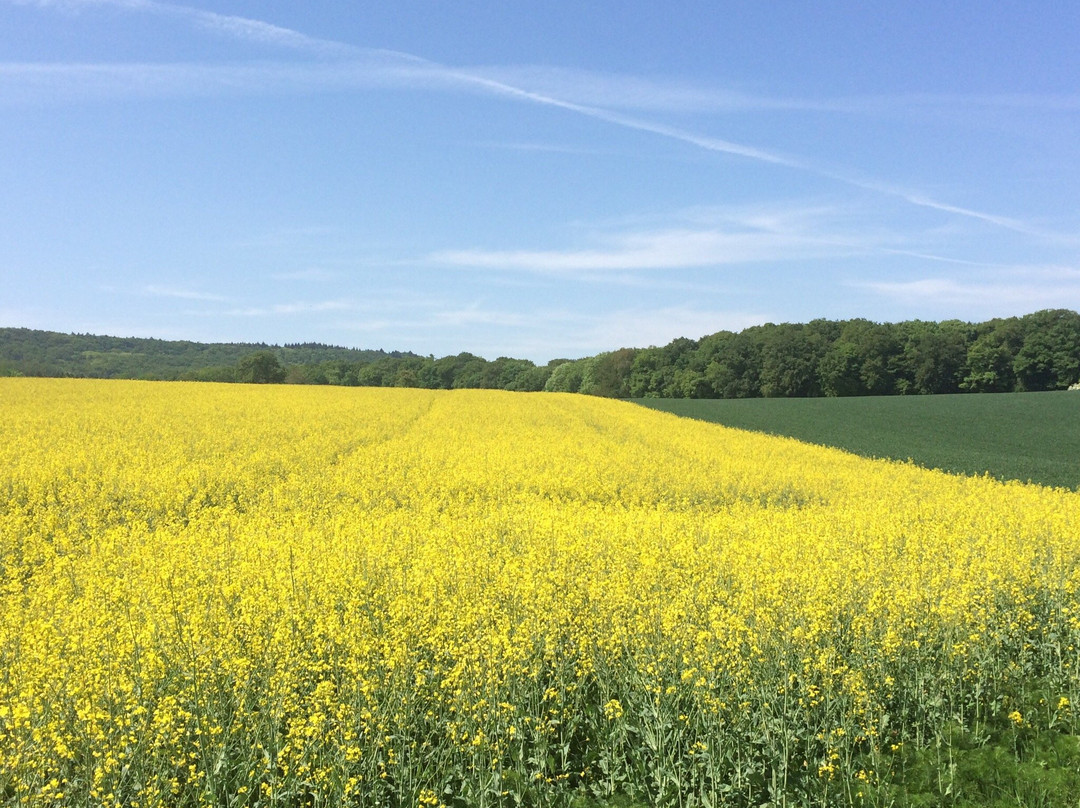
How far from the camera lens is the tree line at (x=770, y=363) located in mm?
78812

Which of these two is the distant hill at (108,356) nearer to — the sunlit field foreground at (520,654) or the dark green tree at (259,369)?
the dark green tree at (259,369)

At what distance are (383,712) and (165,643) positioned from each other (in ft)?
7.00

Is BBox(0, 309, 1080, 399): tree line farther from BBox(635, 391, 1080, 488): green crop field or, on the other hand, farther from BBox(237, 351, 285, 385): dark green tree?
BBox(635, 391, 1080, 488): green crop field

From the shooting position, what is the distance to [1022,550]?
9.23m

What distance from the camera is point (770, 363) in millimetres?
85750

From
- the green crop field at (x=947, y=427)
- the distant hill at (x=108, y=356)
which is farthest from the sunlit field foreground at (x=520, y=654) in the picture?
the distant hill at (x=108, y=356)

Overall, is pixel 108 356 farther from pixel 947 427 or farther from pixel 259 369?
pixel 947 427

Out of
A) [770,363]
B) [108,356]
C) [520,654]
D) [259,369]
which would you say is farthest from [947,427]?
[108,356]

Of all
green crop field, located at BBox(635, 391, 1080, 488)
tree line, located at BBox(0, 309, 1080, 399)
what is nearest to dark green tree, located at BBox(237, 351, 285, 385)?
tree line, located at BBox(0, 309, 1080, 399)

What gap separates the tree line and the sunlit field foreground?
6889 centimetres

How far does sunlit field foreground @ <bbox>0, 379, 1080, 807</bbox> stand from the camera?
15.1ft

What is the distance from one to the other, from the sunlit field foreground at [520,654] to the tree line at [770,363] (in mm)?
68891

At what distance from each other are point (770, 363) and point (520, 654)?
85877 mm

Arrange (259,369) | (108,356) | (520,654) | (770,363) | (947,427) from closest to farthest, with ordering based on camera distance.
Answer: (520,654) < (947,427) < (259,369) < (770,363) < (108,356)
